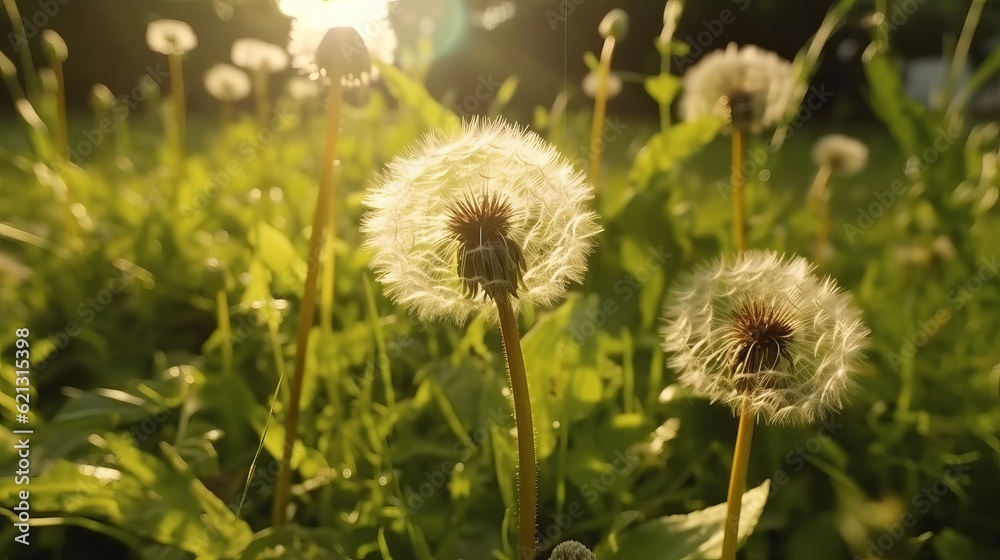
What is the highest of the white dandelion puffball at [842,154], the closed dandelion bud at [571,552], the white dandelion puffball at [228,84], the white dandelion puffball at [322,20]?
the white dandelion puffball at [228,84]

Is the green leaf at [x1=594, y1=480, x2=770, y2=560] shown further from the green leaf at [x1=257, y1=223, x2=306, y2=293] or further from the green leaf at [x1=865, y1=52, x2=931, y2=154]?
the green leaf at [x1=865, y1=52, x2=931, y2=154]

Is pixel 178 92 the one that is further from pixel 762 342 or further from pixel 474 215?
pixel 762 342

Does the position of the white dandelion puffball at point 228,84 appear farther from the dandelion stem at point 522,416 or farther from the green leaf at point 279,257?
the dandelion stem at point 522,416

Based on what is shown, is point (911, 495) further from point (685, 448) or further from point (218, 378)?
point (218, 378)

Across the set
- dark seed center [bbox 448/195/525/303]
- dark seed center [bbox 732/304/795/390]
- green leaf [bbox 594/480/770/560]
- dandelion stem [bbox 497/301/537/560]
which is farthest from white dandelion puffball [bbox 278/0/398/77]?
green leaf [bbox 594/480/770/560]

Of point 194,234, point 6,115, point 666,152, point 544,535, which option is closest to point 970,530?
point 544,535

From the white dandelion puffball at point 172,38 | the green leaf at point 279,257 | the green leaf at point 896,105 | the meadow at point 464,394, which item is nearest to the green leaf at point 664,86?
the meadow at point 464,394

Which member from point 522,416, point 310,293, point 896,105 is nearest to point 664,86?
point 896,105
